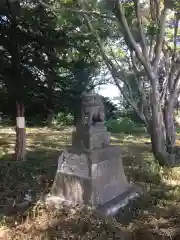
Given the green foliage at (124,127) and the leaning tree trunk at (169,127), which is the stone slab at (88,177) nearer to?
the leaning tree trunk at (169,127)

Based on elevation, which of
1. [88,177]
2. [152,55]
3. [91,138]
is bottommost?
[88,177]

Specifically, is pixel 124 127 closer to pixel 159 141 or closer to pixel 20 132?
pixel 159 141

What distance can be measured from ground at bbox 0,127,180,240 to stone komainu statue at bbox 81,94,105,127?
121cm

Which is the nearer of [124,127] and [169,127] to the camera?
[169,127]

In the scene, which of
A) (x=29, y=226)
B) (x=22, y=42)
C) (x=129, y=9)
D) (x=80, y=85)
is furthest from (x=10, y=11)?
(x=29, y=226)

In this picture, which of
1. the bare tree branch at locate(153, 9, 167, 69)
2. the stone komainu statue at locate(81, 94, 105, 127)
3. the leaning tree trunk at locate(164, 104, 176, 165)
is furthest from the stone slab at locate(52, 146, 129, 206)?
the leaning tree trunk at locate(164, 104, 176, 165)

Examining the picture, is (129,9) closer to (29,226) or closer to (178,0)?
(178,0)

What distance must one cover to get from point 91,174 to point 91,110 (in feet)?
2.86

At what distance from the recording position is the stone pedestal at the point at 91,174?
3678mm

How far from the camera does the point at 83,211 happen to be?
3.47 meters

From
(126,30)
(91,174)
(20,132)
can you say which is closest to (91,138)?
(91,174)

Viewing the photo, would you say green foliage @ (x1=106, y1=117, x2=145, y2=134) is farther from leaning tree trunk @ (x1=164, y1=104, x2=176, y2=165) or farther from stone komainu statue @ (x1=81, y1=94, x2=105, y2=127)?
stone komainu statue @ (x1=81, y1=94, x2=105, y2=127)

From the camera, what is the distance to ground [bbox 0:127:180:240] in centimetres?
303

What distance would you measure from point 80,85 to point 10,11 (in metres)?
2.04
